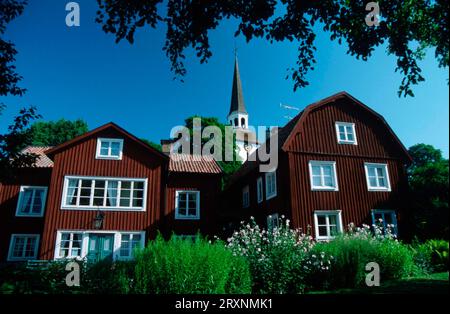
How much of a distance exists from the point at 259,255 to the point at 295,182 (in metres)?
7.46

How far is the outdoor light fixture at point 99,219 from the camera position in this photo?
18.3 m

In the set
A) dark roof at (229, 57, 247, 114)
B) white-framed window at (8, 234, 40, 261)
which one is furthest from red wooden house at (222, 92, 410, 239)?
dark roof at (229, 57, 247, 114)

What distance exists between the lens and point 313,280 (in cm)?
1205

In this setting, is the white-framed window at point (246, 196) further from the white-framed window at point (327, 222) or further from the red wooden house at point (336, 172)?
the white-framed window at point (327, 222)

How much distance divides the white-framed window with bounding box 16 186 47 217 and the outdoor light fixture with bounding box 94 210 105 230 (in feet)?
16.4

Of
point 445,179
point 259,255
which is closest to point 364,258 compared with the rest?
point 259,255

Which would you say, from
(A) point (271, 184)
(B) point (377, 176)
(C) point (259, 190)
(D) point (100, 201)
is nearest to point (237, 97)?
(C) point (259, 190)

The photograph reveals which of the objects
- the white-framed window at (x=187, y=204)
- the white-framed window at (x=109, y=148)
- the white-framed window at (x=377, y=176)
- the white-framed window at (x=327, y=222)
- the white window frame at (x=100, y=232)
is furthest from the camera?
the white-framed window at (x=187, y=204)

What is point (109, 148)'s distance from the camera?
20.4 metres

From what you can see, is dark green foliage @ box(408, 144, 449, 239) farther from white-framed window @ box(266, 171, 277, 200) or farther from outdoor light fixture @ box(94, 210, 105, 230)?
outdoor light fixture @ box(94, 210, 105, 230)

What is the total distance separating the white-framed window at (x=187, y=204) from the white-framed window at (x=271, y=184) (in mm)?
4875

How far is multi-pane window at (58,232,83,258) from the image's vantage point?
18.0m

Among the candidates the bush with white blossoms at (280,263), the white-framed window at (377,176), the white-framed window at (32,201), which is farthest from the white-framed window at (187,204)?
the white-framed window at (377,176)
